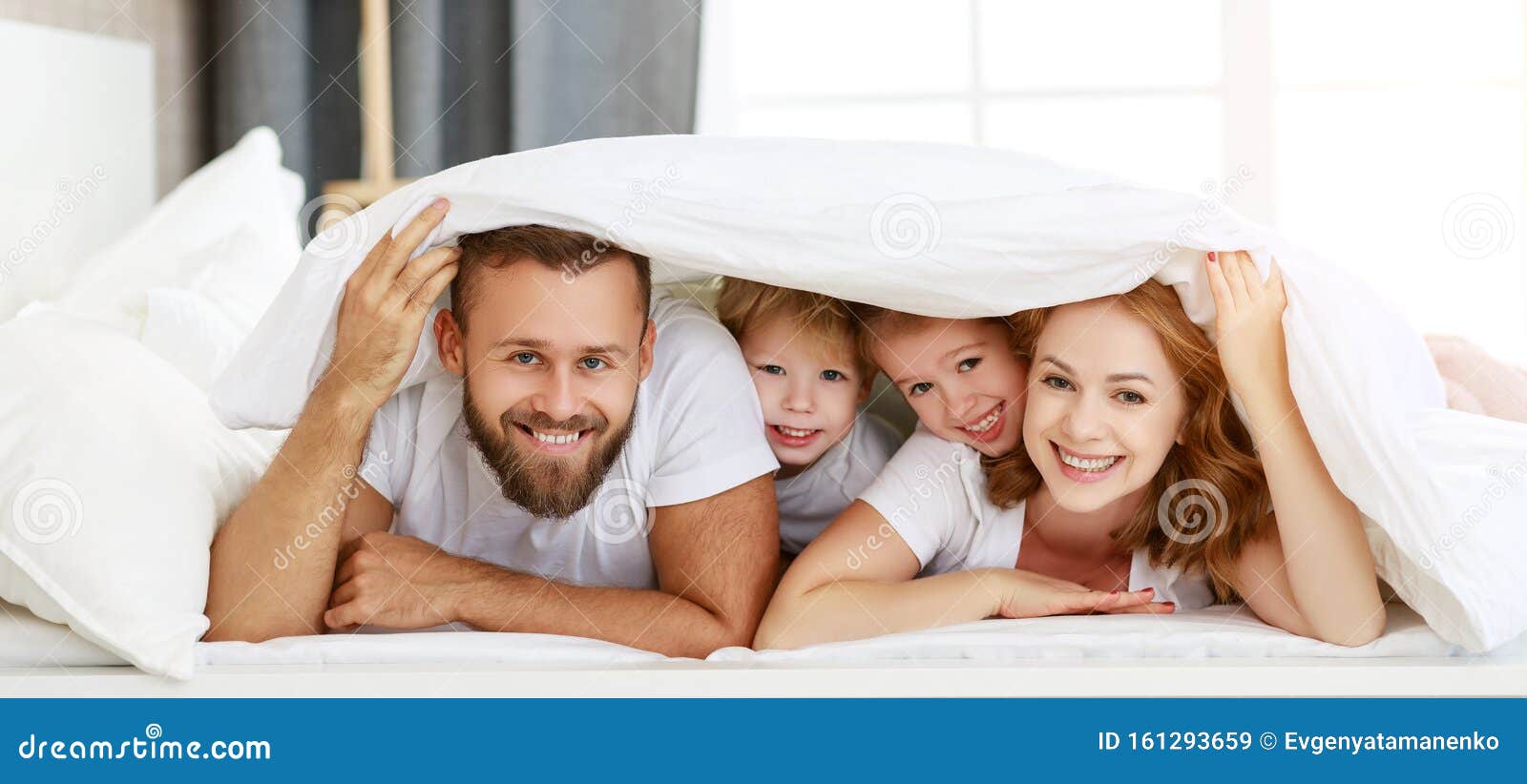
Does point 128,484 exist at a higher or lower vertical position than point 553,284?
lower

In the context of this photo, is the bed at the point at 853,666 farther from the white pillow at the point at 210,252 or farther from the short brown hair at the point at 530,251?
the white pillow at the point at 210,252

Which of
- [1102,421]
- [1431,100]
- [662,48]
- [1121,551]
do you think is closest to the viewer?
[1102,421]

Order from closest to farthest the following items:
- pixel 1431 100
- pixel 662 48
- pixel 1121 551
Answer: pixel 1121 551 → pixel 662 48 → pixel 1431 100

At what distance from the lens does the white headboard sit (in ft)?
6.65

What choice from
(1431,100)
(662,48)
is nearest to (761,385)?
(662,48)

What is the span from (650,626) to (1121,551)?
19.3 inches

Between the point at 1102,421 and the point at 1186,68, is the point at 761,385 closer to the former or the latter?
the point at 1102,421

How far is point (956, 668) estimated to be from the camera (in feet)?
3.11

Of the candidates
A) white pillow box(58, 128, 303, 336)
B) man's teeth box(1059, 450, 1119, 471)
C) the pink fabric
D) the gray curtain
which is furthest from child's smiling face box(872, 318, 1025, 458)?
the gray curtain

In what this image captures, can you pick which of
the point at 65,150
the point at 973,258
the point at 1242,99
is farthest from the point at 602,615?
the point at 1242,99

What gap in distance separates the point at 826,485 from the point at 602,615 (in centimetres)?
36

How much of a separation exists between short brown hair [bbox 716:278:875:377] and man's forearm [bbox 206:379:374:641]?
42cm

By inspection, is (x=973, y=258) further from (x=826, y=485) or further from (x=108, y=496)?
(x=108, y=496)

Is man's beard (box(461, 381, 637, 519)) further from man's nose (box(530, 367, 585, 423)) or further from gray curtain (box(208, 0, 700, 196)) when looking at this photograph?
gray curtain (box(208, 0, 700, 196))
